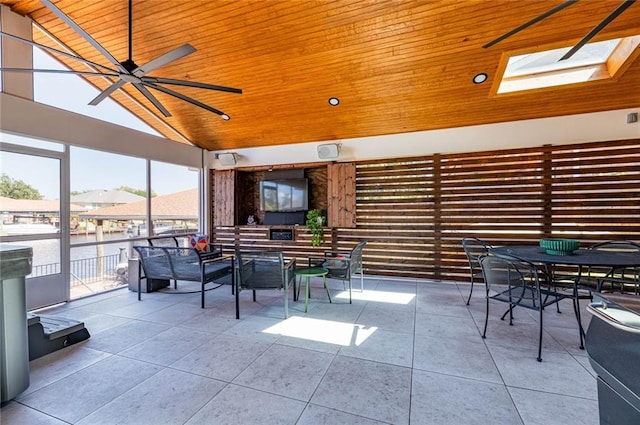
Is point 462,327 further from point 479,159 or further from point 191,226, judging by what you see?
point 191,226

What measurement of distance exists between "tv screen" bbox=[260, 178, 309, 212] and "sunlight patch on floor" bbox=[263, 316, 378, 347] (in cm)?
315

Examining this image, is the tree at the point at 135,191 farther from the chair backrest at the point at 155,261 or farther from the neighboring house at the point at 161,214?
the chair backrest at the point at 155,261

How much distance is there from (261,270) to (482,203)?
403 centimetres

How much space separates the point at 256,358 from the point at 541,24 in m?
4.63

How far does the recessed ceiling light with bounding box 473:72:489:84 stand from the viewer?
3748 millimetres

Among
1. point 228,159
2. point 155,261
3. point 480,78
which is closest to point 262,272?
point 155,261

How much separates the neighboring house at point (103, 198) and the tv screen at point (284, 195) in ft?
7.85

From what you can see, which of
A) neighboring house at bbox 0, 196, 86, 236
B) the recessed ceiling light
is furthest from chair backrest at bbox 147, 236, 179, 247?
the recessed ceiling light

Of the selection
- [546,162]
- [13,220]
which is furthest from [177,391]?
[546,162]

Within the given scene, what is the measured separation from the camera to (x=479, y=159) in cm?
480

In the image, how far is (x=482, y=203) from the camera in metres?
4.82

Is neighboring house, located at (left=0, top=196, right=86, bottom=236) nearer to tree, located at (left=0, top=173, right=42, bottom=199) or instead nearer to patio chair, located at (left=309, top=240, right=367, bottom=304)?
tree, located at (left=0, top=173, right=42, bottom=199)

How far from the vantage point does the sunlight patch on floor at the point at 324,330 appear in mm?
2738

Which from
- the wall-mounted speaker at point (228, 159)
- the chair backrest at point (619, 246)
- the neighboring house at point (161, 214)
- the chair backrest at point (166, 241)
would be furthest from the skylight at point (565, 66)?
the neighboring house at point (161, 214)
